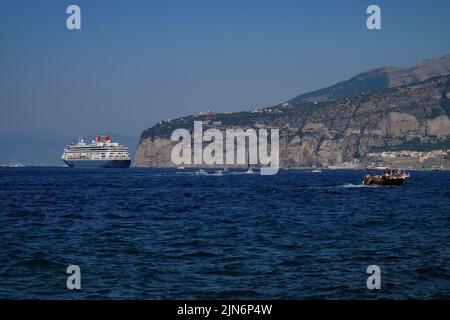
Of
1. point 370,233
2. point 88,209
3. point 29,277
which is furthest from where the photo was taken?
point 88,209

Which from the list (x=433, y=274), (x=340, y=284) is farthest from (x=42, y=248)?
(x=433, y=274)

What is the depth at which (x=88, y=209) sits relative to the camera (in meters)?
55.7

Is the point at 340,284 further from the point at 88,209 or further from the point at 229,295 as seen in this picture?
the point at 88,209

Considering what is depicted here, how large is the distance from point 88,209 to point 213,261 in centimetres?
3042

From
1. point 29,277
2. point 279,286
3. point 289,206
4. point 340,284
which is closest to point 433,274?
point 340,284

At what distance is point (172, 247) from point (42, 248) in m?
6.48
